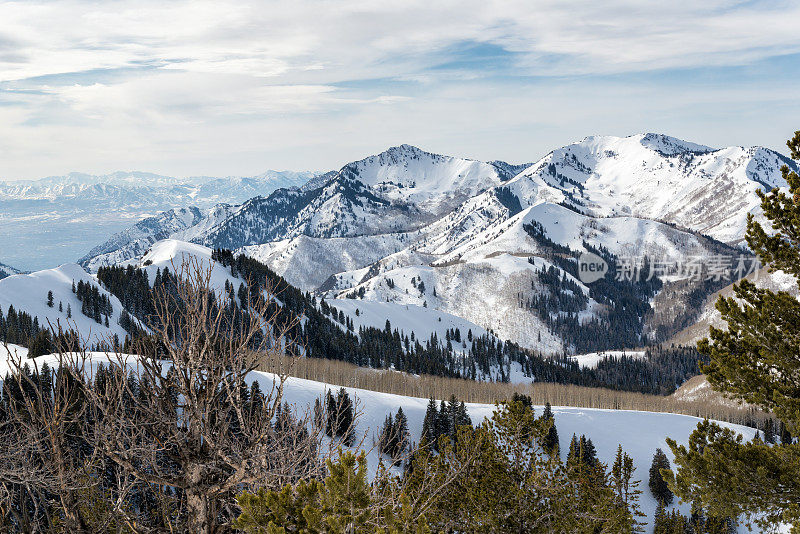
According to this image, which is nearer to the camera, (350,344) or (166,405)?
(166,405)

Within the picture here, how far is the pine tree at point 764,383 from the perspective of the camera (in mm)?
13188

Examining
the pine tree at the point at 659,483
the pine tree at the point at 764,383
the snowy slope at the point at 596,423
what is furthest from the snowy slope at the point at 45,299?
the pine tree at the point at 764,383

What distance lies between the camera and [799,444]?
43.0 ft

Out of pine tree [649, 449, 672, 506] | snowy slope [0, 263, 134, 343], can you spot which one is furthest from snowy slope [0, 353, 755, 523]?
snowy slope [0, 263, 134, 343]

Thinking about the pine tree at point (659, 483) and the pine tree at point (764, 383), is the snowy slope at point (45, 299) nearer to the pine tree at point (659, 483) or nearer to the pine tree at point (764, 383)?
the pine tree at point (659, 483)

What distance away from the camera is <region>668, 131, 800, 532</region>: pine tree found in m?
13.2

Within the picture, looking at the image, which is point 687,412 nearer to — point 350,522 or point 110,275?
point 350,522

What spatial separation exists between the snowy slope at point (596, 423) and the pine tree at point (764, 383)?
86108 millimetres

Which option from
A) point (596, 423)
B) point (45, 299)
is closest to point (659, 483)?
point (596, 423)

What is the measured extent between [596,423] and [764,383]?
125 m

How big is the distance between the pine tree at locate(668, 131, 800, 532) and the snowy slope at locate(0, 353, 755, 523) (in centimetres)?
8611

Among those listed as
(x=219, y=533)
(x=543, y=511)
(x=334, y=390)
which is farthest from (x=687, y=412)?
(x=219, y=533)

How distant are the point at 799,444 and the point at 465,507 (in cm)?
1195

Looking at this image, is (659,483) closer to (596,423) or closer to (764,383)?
(596,423)
